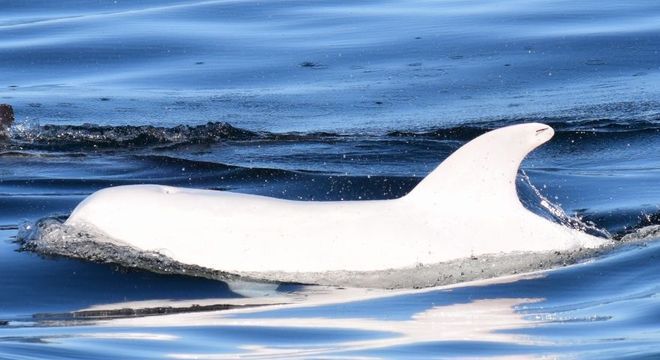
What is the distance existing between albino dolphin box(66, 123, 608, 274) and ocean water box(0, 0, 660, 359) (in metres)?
0.20

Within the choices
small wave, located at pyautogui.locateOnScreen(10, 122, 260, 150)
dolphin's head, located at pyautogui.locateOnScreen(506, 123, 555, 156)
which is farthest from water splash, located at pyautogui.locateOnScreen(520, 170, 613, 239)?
small wave, located at pyautogui.locateOnScreen(10, 122, 260, 150)

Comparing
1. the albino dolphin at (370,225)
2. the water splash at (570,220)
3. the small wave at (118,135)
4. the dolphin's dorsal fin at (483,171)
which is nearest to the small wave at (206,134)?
the small wave at (118,135)

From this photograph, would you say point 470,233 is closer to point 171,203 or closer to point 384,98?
point 171,203

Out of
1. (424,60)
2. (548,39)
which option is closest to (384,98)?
(424,60)

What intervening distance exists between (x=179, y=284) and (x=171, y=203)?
0.54 m

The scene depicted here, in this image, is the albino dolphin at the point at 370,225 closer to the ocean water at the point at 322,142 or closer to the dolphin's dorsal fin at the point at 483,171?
the dolphin's dorsal fin at the point at 483,171

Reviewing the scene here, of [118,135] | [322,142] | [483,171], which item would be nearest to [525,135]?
[483,171]

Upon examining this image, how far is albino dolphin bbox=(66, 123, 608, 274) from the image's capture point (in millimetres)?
8977

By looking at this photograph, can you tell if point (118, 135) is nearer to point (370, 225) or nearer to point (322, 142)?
point (322, 142)

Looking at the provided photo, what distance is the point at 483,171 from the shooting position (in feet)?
Answer: 30.0

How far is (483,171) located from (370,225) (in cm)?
77

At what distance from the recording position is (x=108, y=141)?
15258mm

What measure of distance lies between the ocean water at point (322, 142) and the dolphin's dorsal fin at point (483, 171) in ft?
2.04

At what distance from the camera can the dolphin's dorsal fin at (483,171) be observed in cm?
912
